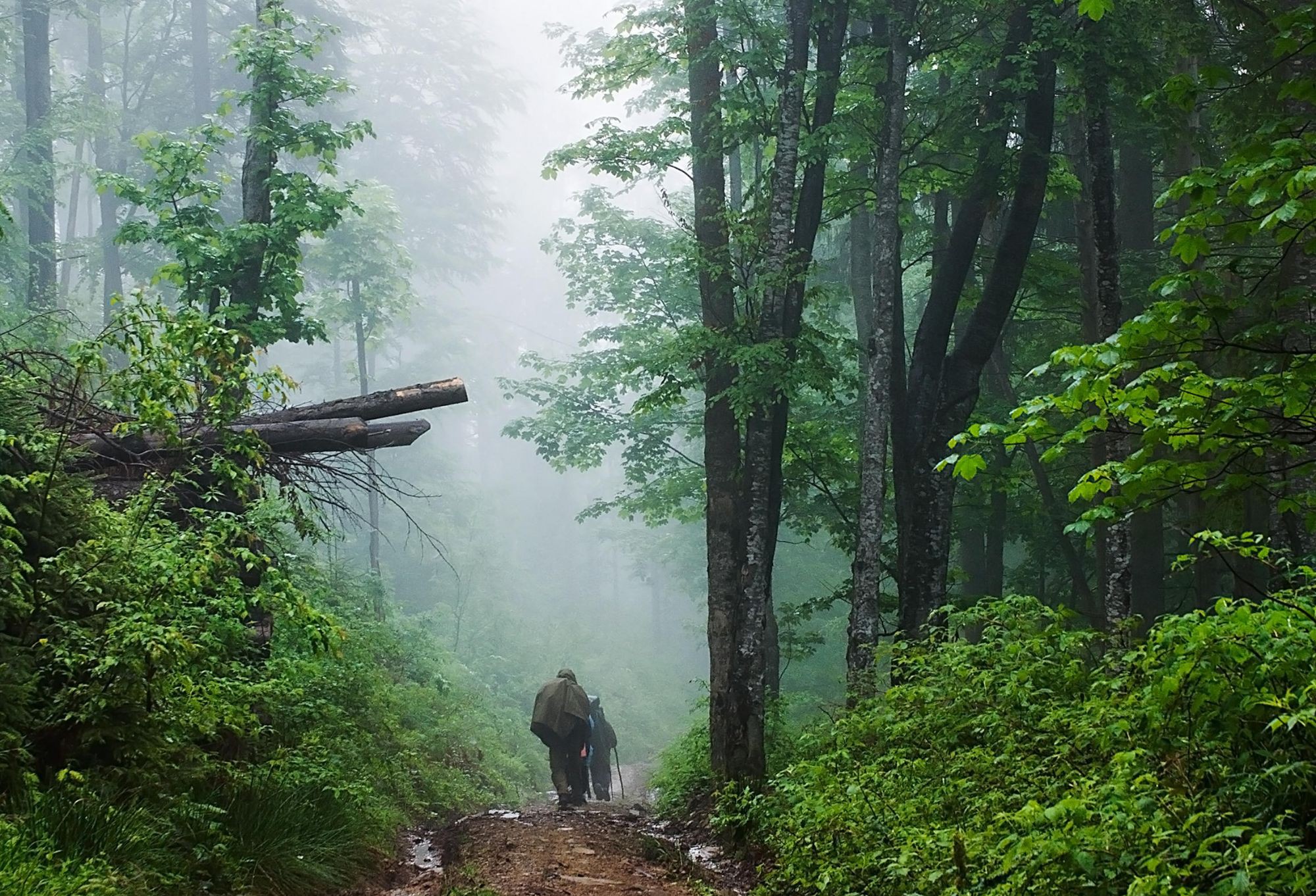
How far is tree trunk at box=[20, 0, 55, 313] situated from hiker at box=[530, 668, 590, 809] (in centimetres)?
1542

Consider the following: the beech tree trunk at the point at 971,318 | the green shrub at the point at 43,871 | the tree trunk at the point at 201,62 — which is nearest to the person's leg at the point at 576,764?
the beech tree trunk at the point at 971,318

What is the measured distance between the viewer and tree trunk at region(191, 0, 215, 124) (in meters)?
28.2

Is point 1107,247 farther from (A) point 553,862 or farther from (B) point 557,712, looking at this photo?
(B) point 557,712

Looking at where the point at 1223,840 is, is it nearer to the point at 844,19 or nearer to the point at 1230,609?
the point at 1230,609

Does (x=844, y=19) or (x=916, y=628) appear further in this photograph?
(x=844, y=19)

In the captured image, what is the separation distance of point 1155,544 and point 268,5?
13.4 meters

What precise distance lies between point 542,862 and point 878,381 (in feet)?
20.1

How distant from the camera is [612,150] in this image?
41.4ft

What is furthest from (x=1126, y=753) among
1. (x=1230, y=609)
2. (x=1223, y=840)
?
(x=1230, y=609)

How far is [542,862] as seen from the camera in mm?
7945

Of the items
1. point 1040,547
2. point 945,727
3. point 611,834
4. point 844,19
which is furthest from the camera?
point 1040,547

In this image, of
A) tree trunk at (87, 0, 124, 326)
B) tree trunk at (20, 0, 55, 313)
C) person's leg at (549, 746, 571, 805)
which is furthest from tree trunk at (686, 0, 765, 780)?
tree trunk at (87, 0, 124, 326)

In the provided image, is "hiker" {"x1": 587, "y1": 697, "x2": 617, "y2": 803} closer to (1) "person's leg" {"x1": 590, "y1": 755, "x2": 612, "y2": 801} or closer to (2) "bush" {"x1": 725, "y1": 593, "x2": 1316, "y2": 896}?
(1) "person's leg" {"x1": 590, "y1": 755, "x2": 612, "y2": 801}

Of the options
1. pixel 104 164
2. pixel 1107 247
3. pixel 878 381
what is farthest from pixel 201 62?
pixel 1107 247
